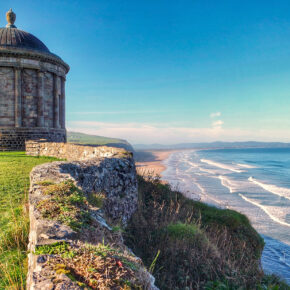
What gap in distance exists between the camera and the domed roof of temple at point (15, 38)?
69.9 ft

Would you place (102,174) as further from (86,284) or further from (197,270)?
(86,284)

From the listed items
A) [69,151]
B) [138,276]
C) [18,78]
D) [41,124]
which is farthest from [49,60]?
[138,276]

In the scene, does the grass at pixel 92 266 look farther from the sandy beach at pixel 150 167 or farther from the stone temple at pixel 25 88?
the stone temple at pixel 25 88

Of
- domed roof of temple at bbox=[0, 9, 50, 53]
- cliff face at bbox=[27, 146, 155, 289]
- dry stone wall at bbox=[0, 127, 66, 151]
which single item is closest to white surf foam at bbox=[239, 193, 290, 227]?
cliff face at bbox=[27, 146, 155, 289]

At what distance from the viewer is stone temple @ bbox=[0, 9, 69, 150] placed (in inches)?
822

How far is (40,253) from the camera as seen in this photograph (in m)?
2.32

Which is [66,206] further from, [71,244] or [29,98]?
[29,98]

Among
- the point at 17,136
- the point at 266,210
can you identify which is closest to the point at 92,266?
the point at 266,210

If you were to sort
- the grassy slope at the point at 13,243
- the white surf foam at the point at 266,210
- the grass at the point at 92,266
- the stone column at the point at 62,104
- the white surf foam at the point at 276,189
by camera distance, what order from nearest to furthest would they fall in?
1. the grass at the point at 92,266
2. the grassy slope at the point at 13,243
3. the white surf foam at the point at 266,210
4. the white surf foam at the point at 276,189
5. the stone column at the point at 62,104

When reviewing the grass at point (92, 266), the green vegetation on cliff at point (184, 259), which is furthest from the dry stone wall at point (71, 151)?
the grass at point (92, 266)

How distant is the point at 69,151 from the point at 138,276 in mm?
12709

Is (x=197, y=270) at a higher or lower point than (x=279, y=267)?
higher

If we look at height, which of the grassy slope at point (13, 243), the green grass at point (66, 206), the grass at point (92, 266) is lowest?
the grassy slope at point (13, 243)

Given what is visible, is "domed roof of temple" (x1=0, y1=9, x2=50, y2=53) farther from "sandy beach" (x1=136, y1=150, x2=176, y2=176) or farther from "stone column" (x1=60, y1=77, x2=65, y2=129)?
"sandy beach" (x1=136, y1=150, x2=176, y2=176)
